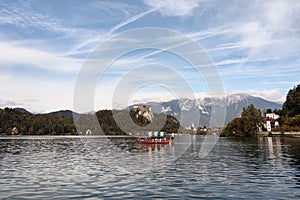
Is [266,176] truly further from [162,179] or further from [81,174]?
[81,174]

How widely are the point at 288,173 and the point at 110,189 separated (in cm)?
2485

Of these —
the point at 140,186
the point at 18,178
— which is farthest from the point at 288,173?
the point at 18,178

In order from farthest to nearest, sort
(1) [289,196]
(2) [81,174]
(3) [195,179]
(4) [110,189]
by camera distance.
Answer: (2) [81,174]
(3) [195,179]
(4) [110,189]
(1) [289,196]

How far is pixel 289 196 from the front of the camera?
27859 mm

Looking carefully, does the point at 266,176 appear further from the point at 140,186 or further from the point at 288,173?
the point at 140,186

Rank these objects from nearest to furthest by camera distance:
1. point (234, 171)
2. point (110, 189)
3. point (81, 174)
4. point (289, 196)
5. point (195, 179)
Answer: point (289, 196)
point (110, 189)
point (195, 179)
point (81, 174)
point (234, 171)

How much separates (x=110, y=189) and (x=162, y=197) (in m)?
5.98

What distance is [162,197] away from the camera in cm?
2789

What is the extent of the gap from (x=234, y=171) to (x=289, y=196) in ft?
54.2

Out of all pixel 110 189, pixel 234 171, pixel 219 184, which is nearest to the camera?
pixel 110 189

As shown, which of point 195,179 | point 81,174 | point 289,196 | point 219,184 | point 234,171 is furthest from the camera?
point 234,171

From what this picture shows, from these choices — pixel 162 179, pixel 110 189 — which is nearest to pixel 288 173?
pixel 162 179

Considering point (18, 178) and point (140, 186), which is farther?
point (18, 178)

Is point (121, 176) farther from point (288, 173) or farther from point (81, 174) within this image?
point (288, 173)
